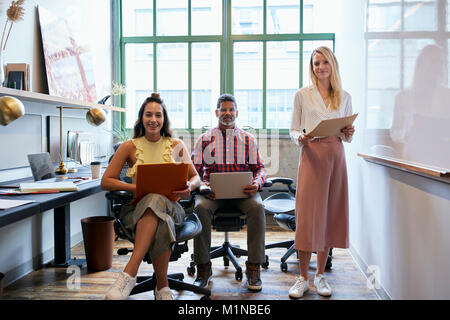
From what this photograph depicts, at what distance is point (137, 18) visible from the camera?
4.67m

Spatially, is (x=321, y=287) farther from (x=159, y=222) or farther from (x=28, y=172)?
(x=28, y=172)

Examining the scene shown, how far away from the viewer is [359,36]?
3.10m

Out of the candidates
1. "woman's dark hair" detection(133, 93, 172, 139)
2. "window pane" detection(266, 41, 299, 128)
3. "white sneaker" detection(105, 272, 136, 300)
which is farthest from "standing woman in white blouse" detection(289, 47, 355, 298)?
"window pane" detection(266, 41, 299, 128)

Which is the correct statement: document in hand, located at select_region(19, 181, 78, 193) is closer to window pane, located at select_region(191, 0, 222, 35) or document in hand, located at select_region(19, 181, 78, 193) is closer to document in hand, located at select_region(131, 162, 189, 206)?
document in hand, located at select_region(131, 162, 189, 206)

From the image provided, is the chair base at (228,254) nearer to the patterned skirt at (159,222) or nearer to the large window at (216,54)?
the patterned skirt at (159,222)

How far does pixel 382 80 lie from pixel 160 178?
4.84ft

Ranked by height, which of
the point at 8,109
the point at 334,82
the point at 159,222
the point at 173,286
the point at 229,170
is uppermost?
the point at 334,82

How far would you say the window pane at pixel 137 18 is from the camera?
15.3ft

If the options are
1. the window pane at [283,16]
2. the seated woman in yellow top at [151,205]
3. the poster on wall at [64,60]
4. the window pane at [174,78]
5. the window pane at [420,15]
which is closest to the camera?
the window pane at [420,15]

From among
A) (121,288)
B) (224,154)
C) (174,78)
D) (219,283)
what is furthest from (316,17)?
(121,288)

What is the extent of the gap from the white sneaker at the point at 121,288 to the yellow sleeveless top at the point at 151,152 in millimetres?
646

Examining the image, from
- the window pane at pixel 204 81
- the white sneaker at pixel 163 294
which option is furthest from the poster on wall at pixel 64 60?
the white sneaker at pixel 163 294
